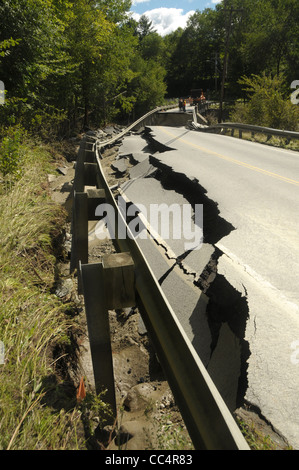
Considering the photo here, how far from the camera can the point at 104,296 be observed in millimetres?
2344

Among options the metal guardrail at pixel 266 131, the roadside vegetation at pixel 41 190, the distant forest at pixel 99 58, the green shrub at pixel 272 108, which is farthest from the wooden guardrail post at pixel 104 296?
the green shrub at pixel 272 108

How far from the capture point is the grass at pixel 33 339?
6.57 ft

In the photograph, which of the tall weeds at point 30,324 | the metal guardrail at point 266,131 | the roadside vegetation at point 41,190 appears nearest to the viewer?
the tall weeds at point 30,324

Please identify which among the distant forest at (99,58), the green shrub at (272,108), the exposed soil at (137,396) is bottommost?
the exposed soil at (137,396)

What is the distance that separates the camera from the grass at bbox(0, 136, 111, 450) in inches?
78.9

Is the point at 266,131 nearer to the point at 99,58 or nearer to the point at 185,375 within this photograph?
the point at 99,58

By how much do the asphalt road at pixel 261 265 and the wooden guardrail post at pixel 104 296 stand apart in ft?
3.86

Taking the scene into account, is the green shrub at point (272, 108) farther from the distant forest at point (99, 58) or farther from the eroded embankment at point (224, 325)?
the eroded embankment at point (224, 325)

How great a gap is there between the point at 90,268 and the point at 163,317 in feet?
2.35

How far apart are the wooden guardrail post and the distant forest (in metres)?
6.38

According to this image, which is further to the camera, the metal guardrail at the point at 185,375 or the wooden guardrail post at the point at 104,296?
the wooden guardrail post at the point at 104,296

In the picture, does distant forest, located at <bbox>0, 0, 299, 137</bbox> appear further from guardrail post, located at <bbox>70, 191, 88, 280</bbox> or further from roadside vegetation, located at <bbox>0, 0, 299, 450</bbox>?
guardrail post, located at <bbox>70, 191, 88, 280</bbox>

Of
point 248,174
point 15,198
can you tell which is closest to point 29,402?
point 15,198

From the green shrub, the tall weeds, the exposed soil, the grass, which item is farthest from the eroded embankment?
the green shrub
